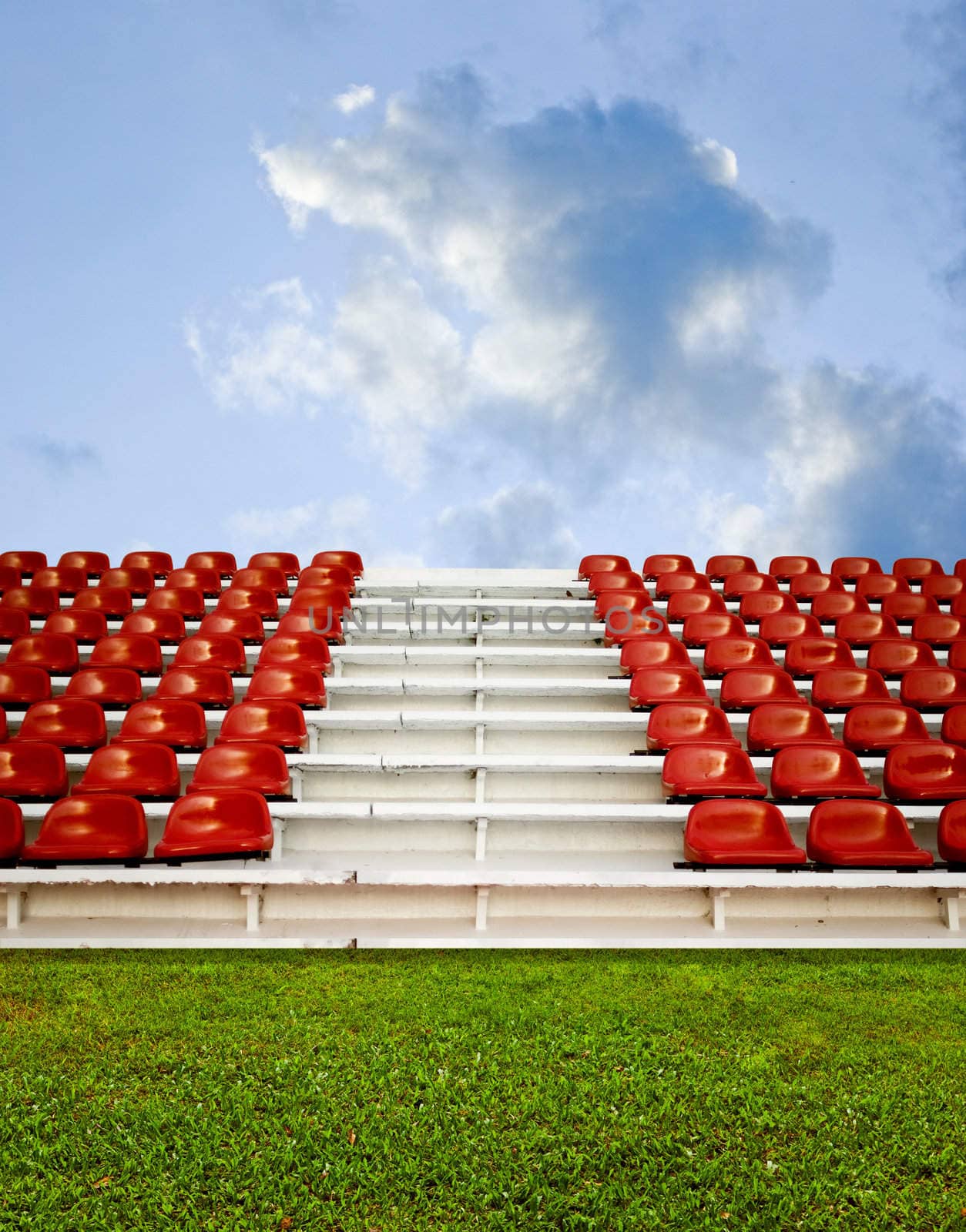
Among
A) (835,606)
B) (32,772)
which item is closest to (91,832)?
(32,772)

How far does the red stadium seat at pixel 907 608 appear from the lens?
8.43 metres

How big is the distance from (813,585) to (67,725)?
6.84m

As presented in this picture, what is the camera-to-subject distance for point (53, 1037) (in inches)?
131

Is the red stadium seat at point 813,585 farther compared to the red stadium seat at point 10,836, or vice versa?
the red stadium seat at point 813,585

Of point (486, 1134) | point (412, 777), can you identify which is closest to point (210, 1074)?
point (486, 1134)

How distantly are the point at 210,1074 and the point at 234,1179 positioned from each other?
553 millimetres

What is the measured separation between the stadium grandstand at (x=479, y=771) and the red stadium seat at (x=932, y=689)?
0.02 m

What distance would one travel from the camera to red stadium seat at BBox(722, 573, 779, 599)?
28.6 ft

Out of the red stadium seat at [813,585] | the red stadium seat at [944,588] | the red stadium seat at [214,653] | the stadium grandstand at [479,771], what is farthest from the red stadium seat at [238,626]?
the red stadium seat at [944,588]

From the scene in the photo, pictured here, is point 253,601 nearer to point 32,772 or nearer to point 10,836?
point 32,772

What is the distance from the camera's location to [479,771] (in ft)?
18.1

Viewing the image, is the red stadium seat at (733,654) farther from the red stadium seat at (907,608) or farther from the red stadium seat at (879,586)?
the red stadium seat at (879,586)

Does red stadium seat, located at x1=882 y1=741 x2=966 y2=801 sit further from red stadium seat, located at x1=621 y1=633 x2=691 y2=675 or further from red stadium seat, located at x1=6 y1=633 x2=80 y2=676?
red stadium seat, located at x1=6 y1=633 x2=80 y2=676

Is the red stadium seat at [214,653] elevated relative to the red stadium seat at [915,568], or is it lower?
lower
